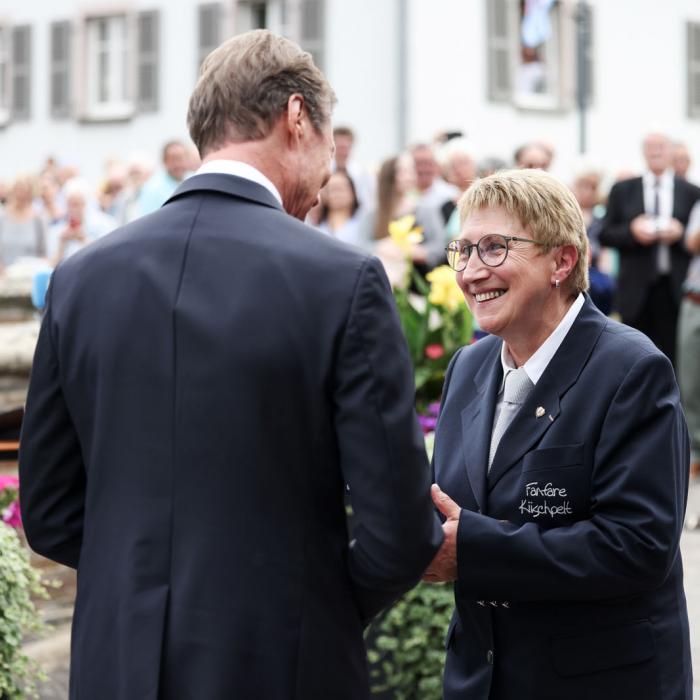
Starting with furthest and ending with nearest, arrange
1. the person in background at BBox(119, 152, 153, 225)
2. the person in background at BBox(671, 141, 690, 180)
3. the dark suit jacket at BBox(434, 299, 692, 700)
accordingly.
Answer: the person in background at BBox(119, 152, 153, 225)
the person in background at BBox(671, 141, 690, 180)
the dark suit jacket at BBox(434, 299, 692, 700)

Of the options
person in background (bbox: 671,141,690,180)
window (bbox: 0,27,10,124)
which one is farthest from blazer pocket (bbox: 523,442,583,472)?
window (bbox: 0,27,10,124)

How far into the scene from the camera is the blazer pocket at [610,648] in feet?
10.0

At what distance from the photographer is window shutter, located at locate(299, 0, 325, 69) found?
22.7m

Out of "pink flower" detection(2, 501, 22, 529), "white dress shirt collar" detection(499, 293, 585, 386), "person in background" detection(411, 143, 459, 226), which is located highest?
"person in background" detection(411, 143, 459, 226)

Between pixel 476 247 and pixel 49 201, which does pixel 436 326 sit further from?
pixel 49 201

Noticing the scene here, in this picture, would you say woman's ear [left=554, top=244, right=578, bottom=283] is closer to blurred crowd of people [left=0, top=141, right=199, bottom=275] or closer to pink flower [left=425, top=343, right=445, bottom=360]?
pink flower [left=425, top=343, right=445, bottom=360]

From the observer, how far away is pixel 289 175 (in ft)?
9.04

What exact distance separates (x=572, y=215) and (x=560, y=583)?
79cm

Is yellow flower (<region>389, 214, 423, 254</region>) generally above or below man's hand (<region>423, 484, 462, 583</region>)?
above

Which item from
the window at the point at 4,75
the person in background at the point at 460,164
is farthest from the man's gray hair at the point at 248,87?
the window at the point at 4,75

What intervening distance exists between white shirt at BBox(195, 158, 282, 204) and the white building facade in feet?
60.9

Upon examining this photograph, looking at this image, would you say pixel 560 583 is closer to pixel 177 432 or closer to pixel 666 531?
pixel 666 531

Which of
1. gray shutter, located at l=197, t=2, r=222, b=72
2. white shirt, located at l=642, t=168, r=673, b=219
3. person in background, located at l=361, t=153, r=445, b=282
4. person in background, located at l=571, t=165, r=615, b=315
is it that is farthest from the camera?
gray shutter, located at l=197, t=2, r=222, b=72

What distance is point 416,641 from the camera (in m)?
4.74
